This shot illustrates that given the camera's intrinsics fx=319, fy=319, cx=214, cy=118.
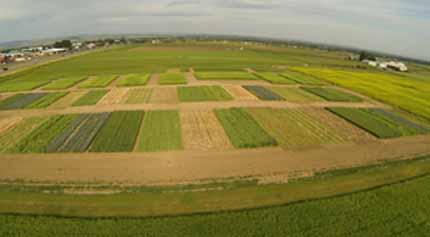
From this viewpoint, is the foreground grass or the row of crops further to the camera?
the row of crops

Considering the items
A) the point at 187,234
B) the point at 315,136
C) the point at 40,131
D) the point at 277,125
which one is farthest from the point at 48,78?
the point at 187,234

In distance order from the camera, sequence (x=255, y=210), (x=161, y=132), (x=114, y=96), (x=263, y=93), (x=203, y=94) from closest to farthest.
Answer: (x=255, y=210) < (x=161, y=132) < (x=114, y=96) < (x=203, y=94) < (x=263, y=93)

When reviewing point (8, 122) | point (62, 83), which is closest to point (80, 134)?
point (8, 122)

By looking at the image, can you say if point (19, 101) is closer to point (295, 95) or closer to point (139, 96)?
point (139, 96)

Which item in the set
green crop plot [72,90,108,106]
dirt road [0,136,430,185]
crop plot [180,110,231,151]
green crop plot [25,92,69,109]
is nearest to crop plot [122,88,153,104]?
green crop plot [72,90,108,106]

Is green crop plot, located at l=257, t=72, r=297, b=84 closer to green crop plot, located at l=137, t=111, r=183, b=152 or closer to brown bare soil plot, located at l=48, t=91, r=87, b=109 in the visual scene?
green crop plot, located at l=137, t=111, r=183, b=152

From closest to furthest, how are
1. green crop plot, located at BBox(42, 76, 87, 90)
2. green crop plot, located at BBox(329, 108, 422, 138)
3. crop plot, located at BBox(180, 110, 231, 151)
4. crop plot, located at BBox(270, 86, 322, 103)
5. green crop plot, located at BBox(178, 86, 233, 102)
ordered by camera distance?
crop plot, located at BBox(180, 110, 231, 151), green crop plot, located at BBox(329, 108, 422, 138), green crop plot, located at BBox(178, 86, 233, 102), crop plot, located at BBox(270, 86, 322, 103), green crop plot, located at BBox(42, 76, 87, 90)
